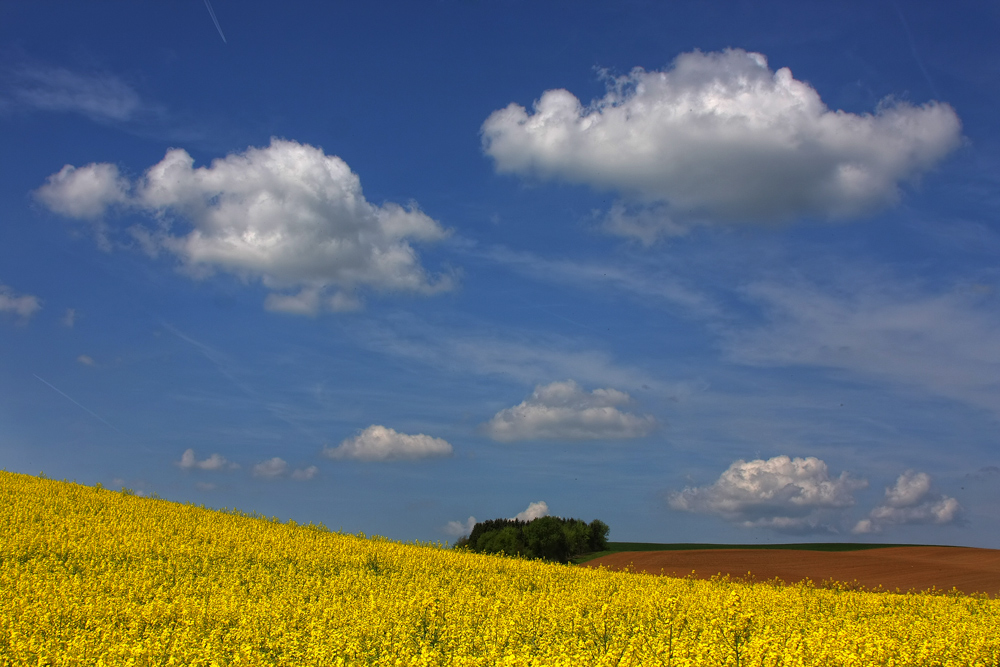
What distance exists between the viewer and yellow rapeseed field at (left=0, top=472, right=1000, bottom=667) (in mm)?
7664

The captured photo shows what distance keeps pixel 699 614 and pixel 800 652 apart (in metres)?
5.20

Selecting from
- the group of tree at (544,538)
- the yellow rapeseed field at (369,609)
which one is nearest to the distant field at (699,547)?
the group of tree at (544,538)

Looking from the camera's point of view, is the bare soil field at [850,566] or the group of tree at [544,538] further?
the group of tree at [544,538]

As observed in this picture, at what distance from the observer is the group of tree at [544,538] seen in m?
40.9

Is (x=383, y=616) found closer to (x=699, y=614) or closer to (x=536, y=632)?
(x=536, y=632)

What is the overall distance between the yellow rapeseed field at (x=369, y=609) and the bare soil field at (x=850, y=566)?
5.29 m

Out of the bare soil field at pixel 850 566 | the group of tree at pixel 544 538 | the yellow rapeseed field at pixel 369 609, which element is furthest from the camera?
the group of tree at pixel 544 538

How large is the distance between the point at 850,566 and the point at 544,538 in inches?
753

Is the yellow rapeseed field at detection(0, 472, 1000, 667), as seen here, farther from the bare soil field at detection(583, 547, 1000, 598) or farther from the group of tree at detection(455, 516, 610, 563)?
the group of tree at detection(455, 516, 610, 563)

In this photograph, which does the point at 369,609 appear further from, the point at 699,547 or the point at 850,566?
the point at 699,547

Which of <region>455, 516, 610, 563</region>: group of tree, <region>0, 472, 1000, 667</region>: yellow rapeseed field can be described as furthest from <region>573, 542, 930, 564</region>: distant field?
<region>0, 472, 1000, 667</region>: yellow rapeseed field

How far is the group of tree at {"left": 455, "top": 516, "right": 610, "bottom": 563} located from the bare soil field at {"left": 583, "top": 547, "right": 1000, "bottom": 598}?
9600mm

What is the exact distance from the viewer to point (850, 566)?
2553 centimetres

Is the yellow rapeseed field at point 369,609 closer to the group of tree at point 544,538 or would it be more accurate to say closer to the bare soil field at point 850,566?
the bare soil field at point 850,566
